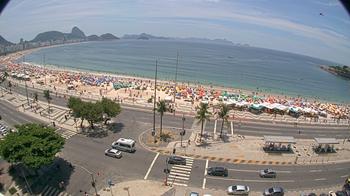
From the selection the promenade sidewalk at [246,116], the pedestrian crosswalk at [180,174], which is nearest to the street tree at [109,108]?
the pedestrian crosswalk at [180,174]

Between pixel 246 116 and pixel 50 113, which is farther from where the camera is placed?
pixel 246 116

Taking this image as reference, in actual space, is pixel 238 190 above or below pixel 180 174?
below

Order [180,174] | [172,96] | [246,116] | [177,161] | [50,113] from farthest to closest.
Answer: [172,96], [246,116], [50,113], [177,161], [180,174]

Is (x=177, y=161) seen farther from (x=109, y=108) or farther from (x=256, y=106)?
(x=256, y=106)

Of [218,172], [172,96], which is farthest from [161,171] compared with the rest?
[172,96]

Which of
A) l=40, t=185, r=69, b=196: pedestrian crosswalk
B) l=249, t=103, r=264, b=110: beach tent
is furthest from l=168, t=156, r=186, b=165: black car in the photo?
l=249, t=103, r=264, b=110: beach tent

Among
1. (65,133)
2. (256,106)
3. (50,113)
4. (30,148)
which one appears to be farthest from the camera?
(256,106)

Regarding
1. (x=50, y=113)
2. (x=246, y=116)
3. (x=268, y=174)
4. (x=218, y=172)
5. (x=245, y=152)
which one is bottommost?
(x=268, y=174)
